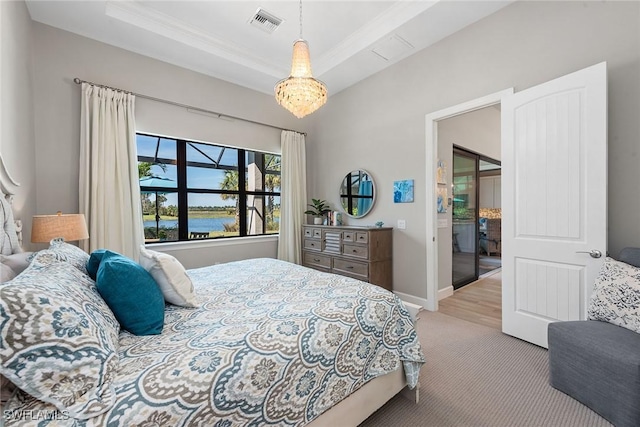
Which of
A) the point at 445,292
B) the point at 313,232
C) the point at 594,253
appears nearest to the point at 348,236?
the point at 313,232

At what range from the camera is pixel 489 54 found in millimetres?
2676

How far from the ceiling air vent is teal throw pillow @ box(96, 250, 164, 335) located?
279 cm

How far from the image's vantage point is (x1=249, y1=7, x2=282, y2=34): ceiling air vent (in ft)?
9.10

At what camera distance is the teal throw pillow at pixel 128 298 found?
119 centimetres

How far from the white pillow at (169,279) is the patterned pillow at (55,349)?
520 mm

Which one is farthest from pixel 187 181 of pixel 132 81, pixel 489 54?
pixel 489 54

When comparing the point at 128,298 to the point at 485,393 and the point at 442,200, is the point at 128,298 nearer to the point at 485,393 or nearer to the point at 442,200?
the point at 485,393

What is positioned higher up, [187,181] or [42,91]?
[42,91]

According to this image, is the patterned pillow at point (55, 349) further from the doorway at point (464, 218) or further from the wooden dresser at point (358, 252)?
the doorway at point (464, 218)

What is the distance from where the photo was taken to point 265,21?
2.88 m

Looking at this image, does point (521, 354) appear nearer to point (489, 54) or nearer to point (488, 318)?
point (488, 318)

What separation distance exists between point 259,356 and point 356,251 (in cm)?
247

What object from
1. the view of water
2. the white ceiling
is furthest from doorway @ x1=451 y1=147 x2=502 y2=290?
the view of water

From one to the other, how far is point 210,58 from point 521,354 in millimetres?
4490
